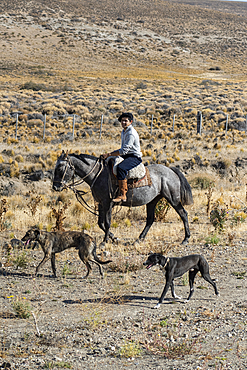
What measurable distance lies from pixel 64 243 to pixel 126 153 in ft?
8.37

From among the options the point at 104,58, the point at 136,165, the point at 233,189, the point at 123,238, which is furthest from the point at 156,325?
the point at 104,58

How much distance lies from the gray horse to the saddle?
0.37 ft

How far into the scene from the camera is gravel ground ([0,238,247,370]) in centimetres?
478

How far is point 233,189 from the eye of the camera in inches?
731

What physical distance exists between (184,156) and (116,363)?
67.7 feet

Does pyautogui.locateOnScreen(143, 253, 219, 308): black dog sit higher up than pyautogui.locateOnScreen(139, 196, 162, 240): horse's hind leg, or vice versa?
pyautogui.locateOnScreen(143, 253, 219, 308): black dog

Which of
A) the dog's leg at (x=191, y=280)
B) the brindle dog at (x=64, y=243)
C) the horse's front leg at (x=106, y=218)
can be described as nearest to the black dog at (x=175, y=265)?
the dog's leg at (x=191, y=280)

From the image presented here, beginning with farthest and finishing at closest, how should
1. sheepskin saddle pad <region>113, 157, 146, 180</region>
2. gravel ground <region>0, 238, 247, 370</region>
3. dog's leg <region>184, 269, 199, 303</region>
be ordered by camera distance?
1. sheepskin saddle pad <region>113, 157, 146, 180</region>
2. dog's leg <region>184, 269, 199, 303</region>
3. gravel ground <region>0, 238, 247, 370</region>

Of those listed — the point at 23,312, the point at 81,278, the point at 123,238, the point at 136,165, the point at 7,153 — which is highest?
the point at 136,165

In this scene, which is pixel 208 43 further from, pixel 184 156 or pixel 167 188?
pixel 167 188

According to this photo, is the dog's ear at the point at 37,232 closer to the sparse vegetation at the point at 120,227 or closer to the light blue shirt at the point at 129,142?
the sparse vegetation at the point at 120,227

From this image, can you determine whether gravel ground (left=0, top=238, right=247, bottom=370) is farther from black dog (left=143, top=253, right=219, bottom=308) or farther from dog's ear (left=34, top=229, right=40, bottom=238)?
dog's ear (left=34, top=229, right=40, bottom=238)

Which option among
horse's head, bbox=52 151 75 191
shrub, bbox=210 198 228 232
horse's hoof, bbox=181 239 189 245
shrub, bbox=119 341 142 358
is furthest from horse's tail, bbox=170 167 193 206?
shrub, bbox=119 341 142 358

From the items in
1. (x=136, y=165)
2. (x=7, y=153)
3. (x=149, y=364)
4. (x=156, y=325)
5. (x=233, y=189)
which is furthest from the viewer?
(x=7, y=153)
